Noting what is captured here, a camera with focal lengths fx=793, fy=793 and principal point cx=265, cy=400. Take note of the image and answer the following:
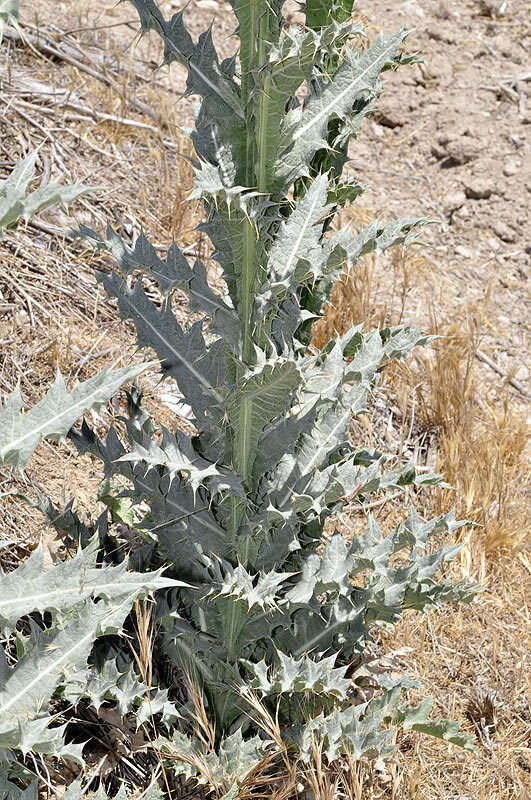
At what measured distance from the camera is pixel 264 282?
1.66 m

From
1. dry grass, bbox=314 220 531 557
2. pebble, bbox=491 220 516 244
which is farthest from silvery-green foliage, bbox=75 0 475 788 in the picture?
pebble, bbox=491 220 516 244

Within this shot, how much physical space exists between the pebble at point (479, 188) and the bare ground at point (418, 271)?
0.02 metres

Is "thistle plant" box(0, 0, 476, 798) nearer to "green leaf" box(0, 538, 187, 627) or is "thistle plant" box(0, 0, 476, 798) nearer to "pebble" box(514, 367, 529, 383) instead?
"green leaf" box(0, 538, 187, 627)

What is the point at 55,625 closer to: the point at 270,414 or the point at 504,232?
the point at 270,414

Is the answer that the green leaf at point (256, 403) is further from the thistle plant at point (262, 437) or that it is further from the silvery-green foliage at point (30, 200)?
Answer: the silvery-green foliage at point (30, 200)

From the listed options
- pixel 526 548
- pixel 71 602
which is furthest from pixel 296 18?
pixel 71 602

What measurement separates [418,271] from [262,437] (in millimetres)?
2527

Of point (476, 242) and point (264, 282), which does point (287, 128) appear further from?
point (476, 242)

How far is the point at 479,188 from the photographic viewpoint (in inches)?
180

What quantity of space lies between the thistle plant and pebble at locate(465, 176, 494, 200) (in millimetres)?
2736

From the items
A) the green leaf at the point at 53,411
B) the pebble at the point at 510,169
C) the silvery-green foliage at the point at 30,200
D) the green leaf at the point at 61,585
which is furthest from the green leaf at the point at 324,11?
the pebble at the point at 510,169

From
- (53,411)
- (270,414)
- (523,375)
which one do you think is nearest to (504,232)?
(523,375)

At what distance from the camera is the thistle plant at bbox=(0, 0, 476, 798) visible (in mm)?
1583

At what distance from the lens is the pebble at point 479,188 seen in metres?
4.56
